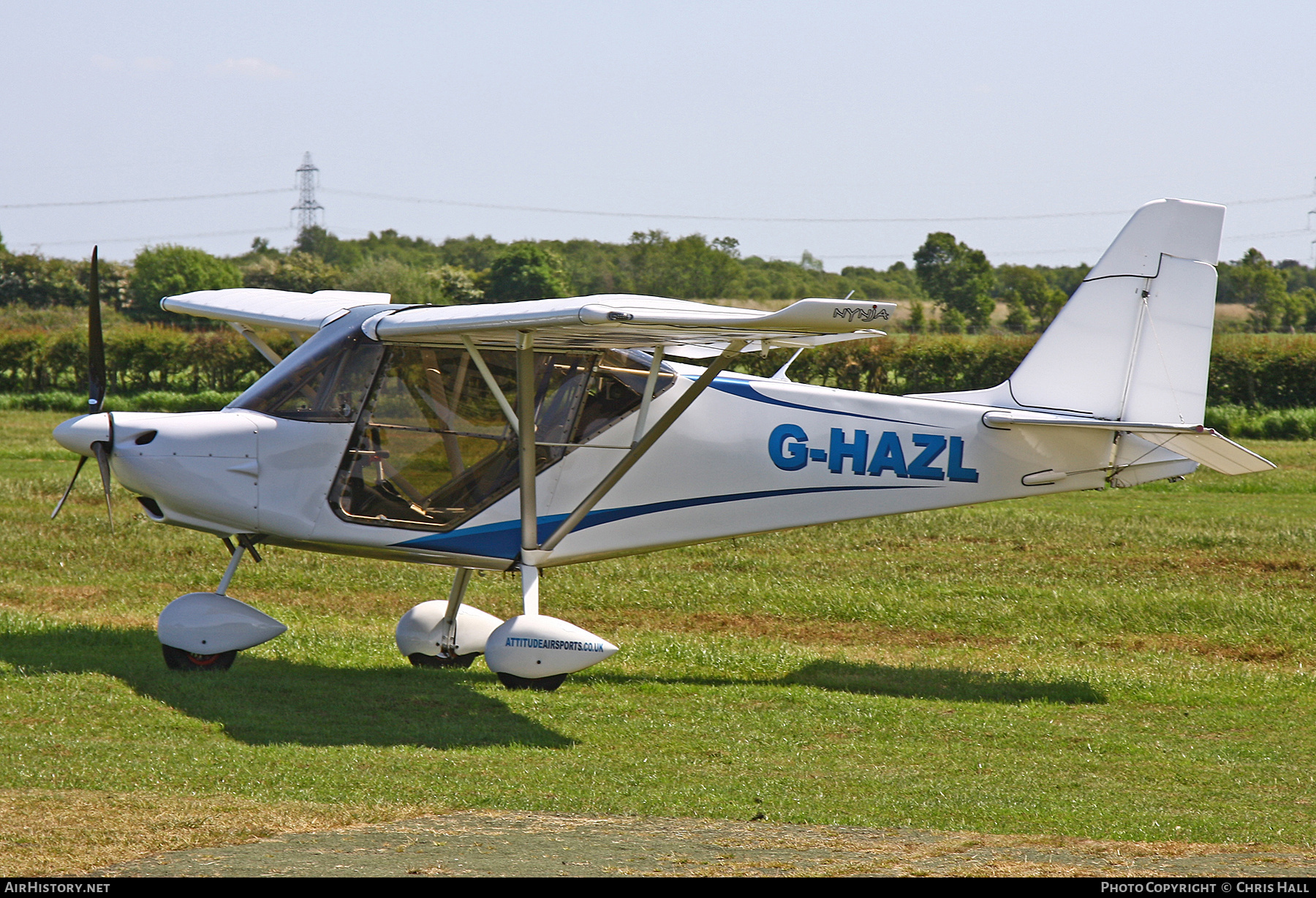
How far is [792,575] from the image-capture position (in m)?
14.6

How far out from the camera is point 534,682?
908 centimetres

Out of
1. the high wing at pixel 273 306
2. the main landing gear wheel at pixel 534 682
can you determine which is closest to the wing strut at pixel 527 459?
the main landing gear wheel at pixel 534 682

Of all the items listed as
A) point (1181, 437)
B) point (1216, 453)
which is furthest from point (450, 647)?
point (1216, 453)

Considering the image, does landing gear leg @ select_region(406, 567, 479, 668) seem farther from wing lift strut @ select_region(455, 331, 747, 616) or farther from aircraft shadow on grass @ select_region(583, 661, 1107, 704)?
aircraft shadow on grass @ select_region(583, 661, 1107, 704)

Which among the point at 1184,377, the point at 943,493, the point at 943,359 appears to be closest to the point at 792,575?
the point at 943,493

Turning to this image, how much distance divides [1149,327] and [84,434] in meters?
8.37

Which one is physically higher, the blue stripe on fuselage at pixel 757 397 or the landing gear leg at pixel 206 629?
the blue stripe on fuselage at pixel 757 397

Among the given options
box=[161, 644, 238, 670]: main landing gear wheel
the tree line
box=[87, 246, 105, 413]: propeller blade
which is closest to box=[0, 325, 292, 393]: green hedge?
the tree line

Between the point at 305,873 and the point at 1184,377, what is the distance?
816 centimetres

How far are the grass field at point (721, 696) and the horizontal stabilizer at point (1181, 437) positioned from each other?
5.90 ft

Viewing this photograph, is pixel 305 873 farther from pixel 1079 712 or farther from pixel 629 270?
pixel 629 270

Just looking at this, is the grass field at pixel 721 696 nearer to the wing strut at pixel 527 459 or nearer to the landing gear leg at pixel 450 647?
the landing gear leg at pixel 450 647

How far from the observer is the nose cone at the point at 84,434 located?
8.75 metres

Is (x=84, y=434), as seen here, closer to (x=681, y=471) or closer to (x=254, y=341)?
(x=254, y=341)
